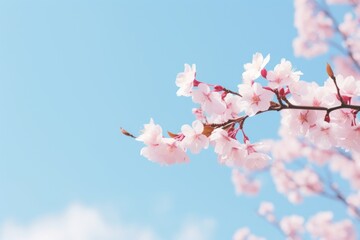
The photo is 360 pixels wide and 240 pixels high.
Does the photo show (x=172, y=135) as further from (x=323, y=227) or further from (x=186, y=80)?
(x=323, y=227)

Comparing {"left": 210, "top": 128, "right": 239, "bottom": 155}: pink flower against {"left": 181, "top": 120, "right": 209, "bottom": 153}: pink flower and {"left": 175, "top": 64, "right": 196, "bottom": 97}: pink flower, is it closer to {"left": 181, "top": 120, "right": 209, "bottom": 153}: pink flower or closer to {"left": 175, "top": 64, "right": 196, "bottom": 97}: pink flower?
{"left": 181, "top": 120, "right": 209, "bottom": 153}: pink flower

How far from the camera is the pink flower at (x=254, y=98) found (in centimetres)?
185

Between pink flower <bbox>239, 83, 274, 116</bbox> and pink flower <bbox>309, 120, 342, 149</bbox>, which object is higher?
pink flower <bbox>239, 83, 274, 116</bbox>

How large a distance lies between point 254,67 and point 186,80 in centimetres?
33

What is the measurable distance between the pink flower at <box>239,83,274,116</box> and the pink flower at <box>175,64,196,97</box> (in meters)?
0.23

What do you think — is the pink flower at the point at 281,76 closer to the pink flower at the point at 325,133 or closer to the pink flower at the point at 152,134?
the pink flower at the point at 325,133

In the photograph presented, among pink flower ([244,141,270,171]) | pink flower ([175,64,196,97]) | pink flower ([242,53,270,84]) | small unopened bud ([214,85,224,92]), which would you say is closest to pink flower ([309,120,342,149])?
pink flower ([244,141,270,171])

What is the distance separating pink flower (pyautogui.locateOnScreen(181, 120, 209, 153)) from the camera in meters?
1.95

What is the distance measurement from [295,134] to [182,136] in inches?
22.1

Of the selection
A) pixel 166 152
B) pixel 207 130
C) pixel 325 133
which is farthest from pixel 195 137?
pixel 325 133

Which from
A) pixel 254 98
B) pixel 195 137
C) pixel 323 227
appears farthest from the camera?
pixel 323 227

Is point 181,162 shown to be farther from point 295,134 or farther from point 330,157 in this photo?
point 330,157

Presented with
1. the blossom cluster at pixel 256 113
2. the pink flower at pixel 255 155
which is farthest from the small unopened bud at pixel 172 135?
the pink flower at pixel 255 155

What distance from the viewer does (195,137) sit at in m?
1.99
